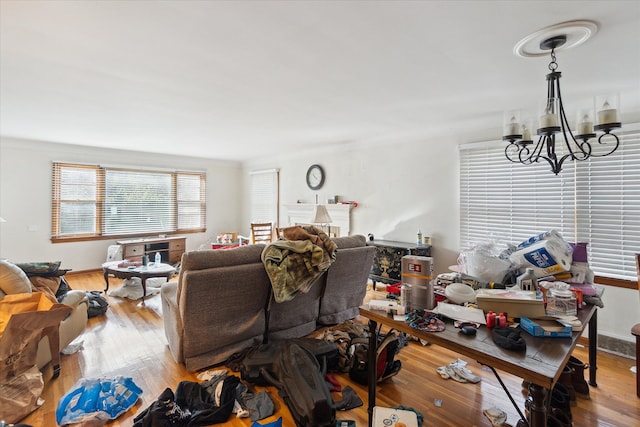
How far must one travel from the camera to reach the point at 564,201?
3180 mm

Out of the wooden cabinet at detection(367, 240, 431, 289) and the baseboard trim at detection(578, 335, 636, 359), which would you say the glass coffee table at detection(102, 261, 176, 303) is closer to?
the wooden cabinet at detection(367, 240, 431, 289)

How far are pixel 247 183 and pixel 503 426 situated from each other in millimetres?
6795

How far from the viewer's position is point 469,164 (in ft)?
12.6

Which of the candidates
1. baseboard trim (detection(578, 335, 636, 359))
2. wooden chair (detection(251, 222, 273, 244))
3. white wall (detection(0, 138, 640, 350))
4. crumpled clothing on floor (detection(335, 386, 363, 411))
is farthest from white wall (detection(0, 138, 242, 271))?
baseboard trim (detection(578, 335, 636, 359))

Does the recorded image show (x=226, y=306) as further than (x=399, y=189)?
No

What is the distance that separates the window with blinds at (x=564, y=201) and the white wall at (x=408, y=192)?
19 cm

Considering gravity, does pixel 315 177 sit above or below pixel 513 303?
above

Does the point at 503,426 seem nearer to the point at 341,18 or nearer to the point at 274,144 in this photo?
the point at 341,18

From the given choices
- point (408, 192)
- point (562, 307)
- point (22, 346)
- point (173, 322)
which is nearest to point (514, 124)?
point (562, 307)

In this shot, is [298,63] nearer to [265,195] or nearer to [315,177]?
[315,177]

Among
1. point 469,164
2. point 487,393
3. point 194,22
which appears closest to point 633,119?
point 469,164

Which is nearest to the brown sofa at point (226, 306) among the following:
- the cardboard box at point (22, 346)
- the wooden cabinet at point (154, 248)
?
the cardboard box at point (22, 346)

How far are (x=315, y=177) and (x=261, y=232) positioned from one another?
161 cm

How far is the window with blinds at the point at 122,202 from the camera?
5.44 meters
